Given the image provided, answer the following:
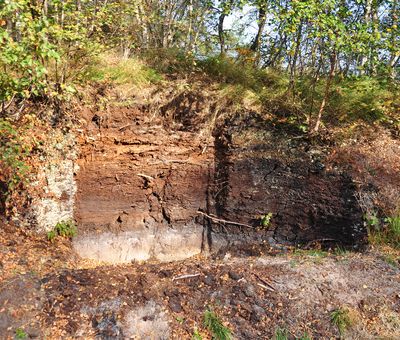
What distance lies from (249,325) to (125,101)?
454cm

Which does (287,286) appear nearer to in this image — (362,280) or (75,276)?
(362,280)

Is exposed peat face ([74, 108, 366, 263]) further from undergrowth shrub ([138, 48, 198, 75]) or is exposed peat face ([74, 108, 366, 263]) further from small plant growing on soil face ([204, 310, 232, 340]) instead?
small plant growing on soil face ([204, 310, 232, 340])

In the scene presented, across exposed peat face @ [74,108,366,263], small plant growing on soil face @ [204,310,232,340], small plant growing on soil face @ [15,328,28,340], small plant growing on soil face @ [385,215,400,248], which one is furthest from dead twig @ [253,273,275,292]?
small plant growing on soil face @ [15,328,28,340]

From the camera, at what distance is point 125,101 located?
684cm

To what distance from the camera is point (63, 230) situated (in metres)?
5.98

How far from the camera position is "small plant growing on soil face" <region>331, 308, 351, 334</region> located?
4.12m

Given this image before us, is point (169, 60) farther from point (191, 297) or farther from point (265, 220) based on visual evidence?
point (191, 297)

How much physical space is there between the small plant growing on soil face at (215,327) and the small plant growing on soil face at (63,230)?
297 cm

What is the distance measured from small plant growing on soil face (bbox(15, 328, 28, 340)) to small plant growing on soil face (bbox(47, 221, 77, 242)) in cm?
221

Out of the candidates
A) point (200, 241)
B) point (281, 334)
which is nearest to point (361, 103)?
point (200, 241)

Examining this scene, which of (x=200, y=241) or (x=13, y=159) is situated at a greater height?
(x=13, y=159)

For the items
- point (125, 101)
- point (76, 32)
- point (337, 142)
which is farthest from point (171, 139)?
point (337, 142)

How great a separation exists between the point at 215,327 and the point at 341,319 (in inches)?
57.9

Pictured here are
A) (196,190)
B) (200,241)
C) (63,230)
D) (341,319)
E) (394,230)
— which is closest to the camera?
(341,319)
